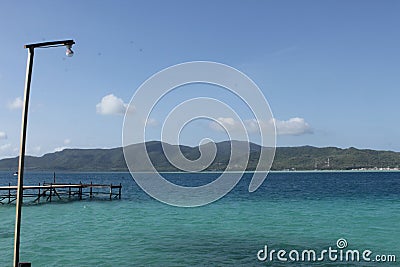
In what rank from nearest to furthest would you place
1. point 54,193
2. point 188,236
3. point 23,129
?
point 23,129 < point 188,236 < point 54,193

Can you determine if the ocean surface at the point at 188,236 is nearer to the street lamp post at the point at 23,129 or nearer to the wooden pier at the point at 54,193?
the street lamp post at the point at 23,129

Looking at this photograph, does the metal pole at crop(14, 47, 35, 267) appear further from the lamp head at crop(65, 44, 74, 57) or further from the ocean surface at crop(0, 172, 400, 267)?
the ocean surface at crop(0, 172, 400, 267)

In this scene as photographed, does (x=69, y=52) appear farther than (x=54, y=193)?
No

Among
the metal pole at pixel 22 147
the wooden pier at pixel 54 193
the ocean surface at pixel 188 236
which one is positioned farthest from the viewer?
the wooden pier at pixel 54 193

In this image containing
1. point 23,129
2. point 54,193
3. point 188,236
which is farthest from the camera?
point 54,193

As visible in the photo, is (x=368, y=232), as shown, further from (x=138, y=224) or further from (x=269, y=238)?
(x=138, y=224)

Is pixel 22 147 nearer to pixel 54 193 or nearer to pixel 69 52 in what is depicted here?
pixel 69 52

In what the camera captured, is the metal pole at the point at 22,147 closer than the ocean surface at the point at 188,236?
Yes

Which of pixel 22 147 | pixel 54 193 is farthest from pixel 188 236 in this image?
pixel 54 193

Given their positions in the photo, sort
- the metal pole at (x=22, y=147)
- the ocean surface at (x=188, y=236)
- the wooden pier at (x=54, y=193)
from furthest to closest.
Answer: the wooden pier at (x=54, y=193)
the ocean surface at (x=188, y=236)
the metal pole at (x=22, y=147)

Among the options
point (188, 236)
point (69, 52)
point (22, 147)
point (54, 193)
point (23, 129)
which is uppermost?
point (69, 52)

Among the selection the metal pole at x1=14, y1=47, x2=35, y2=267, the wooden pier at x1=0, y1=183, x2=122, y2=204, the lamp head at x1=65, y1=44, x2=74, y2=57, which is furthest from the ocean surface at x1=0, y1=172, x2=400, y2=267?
the lamp head at x1=65, y1=44, x2=74, y2=57

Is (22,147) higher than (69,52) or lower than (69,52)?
lower

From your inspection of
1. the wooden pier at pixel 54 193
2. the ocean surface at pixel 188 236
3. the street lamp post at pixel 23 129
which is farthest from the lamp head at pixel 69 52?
the wooden pier at pixel 54 193
